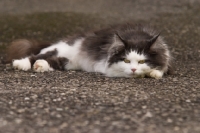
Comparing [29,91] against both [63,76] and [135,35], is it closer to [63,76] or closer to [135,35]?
[63,76]

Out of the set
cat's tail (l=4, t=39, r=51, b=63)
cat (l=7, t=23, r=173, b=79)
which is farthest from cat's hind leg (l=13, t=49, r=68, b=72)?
cat's tail (l=4, t=39, r=51, b=63)

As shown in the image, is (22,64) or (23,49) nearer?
(22,64)

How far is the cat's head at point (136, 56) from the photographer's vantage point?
6992 millimetres

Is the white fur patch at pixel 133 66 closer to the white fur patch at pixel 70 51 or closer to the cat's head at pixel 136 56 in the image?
the cat's head at pixel 136 56

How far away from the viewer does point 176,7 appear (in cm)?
1905

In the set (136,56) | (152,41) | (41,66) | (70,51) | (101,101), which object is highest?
(152,41)

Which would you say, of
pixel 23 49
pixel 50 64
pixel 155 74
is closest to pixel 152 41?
pixel 155 74

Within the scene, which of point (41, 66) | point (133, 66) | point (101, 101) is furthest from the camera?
point (41, 66)

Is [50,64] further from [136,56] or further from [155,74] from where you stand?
[155,74]

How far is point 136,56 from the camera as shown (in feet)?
22.9

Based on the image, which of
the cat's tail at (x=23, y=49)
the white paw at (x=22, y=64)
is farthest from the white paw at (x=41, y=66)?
the cat's tail at (x=23, y=49)

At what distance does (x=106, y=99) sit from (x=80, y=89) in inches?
30.8

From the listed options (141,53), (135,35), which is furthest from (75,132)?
(135,35)

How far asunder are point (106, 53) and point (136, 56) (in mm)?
944
